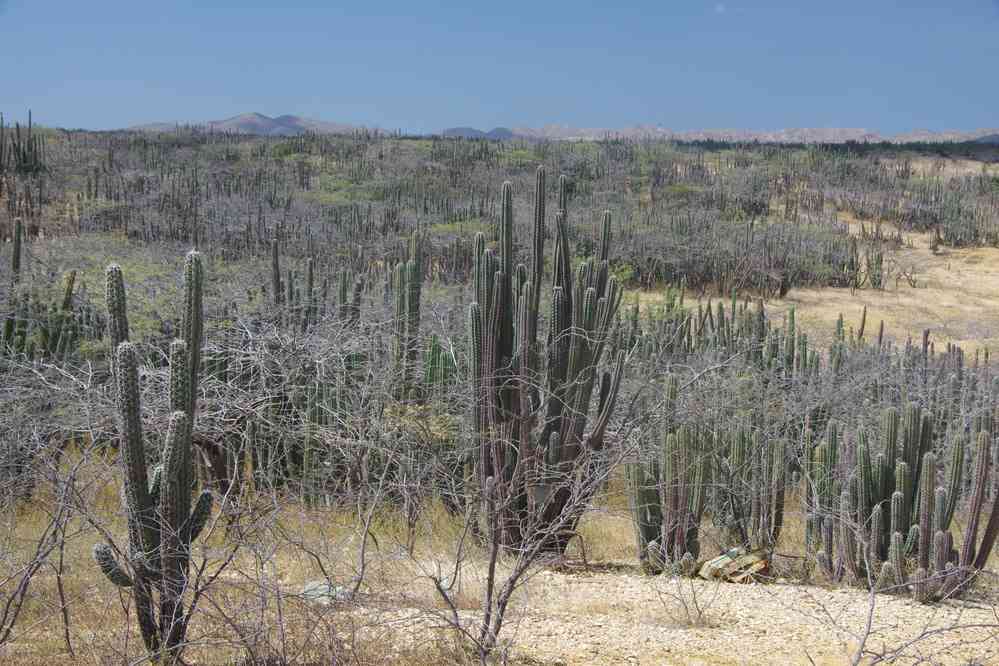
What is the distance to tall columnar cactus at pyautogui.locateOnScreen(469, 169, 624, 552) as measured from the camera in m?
7.71

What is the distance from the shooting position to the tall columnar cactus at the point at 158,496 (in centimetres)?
501

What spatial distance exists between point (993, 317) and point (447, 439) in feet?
69.4

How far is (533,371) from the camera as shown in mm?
7777

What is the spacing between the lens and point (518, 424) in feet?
26.4

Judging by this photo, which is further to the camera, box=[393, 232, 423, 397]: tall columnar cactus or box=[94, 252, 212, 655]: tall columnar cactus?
box=[393, 232, 423, 397]: tall columnar cactus

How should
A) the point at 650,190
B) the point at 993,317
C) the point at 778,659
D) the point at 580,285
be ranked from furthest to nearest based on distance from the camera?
the point at 650,190, the point at 993,317, the point at 580,285, the point at 778,659

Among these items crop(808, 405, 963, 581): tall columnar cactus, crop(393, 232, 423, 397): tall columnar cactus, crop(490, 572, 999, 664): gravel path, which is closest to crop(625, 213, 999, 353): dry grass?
crop(393, 232, 423, 397): tall columnar cactus

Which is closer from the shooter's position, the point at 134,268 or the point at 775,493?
the point at 775,493

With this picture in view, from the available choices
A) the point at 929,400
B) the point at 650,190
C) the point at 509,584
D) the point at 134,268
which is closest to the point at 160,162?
the point at 650,190

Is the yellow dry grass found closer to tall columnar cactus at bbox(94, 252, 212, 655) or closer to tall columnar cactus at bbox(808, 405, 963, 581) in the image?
tall columnar cactus at bbox(808, 405, 963, 581)

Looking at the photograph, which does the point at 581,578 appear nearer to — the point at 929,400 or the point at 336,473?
the point at 336,473

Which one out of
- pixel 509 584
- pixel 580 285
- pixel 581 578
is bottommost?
pixel 581 578

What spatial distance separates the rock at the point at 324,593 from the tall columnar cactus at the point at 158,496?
27.6 inches

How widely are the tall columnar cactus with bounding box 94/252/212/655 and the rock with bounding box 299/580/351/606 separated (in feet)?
2.30
